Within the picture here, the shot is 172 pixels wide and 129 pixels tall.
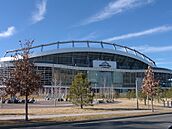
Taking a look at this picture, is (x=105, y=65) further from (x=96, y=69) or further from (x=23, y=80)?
(x=23, y=80)

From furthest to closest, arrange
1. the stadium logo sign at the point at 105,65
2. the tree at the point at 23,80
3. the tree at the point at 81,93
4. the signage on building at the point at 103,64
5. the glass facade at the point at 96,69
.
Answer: the stadium logo sign at the point at 105,65
the signage on building at the point at 103,64
the glass facade at the point at 96,69
the tree at the point at 81,93
the tree at the point at 23,80

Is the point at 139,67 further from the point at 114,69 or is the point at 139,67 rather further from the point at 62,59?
the point at 62,59

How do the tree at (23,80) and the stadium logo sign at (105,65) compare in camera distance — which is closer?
the tree at (23,80)

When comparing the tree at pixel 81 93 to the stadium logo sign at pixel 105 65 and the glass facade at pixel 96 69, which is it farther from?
the stadium logo sign at pixel 105 65

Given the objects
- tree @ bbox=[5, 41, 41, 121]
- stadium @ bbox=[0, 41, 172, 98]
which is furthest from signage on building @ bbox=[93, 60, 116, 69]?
tree @ bbox=[5, 41, 41, 121]

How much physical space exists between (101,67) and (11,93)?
121m

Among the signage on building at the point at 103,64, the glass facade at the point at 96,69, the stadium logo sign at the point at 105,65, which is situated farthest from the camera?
the stadium logo sign at the point at 105,65

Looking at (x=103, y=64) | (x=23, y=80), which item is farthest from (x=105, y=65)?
(x=23, y=80)

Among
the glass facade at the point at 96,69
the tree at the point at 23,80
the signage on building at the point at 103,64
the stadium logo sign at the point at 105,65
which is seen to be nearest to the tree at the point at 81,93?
the tree at the point at 23,80

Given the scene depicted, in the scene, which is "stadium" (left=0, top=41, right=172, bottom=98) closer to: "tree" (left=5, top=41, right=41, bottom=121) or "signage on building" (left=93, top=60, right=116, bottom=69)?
"signage on building" (left=93, top=60, right=116, bottom=69)

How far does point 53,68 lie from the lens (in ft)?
430

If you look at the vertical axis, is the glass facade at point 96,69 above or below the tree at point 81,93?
above

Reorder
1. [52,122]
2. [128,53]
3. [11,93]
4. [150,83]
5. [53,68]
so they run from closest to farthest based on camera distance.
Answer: [52,122], [11,93], [150,83], [53,68], [128,53]

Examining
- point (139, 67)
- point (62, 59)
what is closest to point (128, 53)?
point (139, 67)
